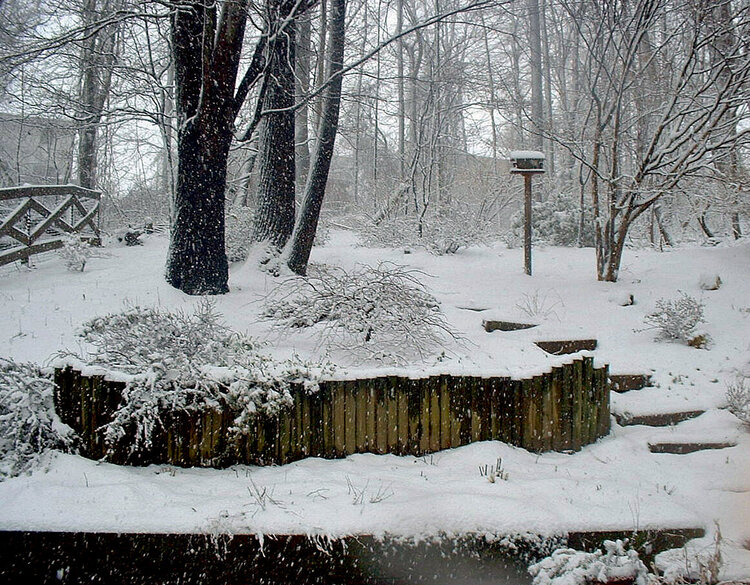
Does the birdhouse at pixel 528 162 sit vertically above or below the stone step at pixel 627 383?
above

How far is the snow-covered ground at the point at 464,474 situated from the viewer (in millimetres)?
3029

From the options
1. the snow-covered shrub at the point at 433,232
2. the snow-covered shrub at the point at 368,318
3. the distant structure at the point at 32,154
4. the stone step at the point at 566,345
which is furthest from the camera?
the distant structure at the point at 32,154

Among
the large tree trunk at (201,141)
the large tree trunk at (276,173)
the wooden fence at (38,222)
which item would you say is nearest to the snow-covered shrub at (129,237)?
the wooden fence at (38,222)

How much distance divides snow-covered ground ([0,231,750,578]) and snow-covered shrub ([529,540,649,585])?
134 mm

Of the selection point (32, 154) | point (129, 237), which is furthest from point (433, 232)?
point (32, 154)

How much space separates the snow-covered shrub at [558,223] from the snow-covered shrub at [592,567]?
9.04 m

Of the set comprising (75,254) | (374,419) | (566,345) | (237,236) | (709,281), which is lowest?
(374,419)

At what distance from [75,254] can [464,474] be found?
6.32 m

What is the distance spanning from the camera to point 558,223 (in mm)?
11703

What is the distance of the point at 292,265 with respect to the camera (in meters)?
7.55

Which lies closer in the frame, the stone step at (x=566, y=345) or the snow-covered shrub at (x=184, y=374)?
the snow-covered shrub at (x=184, y=374)

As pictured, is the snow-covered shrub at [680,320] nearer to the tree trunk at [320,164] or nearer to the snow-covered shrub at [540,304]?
the snow-covered shrub at [540,304]

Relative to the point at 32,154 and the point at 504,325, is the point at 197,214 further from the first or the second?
the point at 32,154

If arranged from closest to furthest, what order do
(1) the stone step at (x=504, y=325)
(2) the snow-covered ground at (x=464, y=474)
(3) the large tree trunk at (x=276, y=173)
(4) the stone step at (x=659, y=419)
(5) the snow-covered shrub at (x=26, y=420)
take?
(2) the snow-covered ground at (x=464, y=474) < (5) the snow-covered shrub at (x=26, y=420) < (4) the stone step at (x=659, y=419) < (1) the stone step at (x=504, y=325) < (3) the large tree trunk at (x=276, y=173)
